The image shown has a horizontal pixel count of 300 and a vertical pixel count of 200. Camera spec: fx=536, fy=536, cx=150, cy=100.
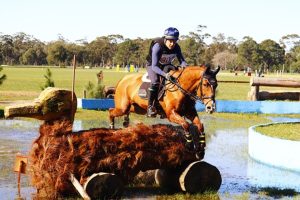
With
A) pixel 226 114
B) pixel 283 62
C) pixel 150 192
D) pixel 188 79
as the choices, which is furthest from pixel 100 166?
pixel 283 62

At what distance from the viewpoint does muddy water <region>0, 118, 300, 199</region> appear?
35.7ft

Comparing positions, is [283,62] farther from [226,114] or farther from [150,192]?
[150,192]

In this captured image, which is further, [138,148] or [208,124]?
[208,124]

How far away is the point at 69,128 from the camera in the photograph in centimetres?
973

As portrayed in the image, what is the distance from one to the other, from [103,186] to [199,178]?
206 cm

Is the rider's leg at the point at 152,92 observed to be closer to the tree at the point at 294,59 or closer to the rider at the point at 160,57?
the rider at the point at 160,57

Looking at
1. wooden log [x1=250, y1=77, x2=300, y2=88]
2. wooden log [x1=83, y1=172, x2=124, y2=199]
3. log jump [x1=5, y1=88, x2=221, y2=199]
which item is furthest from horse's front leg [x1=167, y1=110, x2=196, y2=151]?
wooden log [x1=250, y1=77, x2=300, y2=88]

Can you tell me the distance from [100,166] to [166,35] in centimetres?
303

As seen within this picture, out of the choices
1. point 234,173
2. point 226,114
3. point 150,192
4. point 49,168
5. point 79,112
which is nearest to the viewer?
point 49,168

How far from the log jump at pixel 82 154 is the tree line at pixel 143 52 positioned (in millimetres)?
112435

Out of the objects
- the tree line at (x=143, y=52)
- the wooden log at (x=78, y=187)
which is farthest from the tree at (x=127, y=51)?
the wooden log at (x=78, y=187)

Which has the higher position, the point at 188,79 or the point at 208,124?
the point at 188,79

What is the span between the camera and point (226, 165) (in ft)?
45.0

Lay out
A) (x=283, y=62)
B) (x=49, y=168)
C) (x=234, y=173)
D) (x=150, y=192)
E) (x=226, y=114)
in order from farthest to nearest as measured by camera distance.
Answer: (x=283, y=62), (x=226, y=114), (x=234, y=173), (x=150, y=192), (x=49, y=168)
